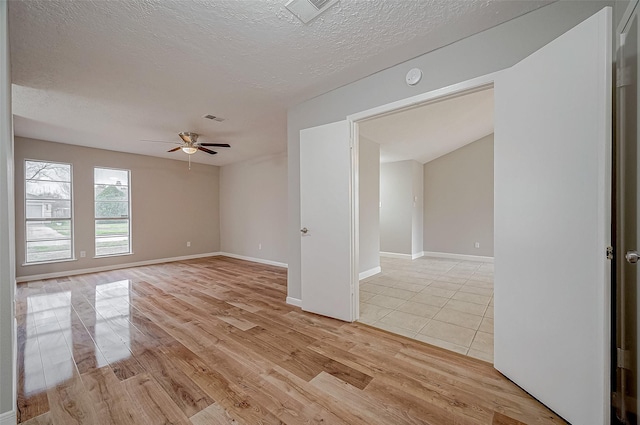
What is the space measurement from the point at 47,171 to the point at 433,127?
A: 7.25 m

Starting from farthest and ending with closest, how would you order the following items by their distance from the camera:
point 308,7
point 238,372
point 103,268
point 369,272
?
point 103,268 → point 369,272 → point 238,372 → point 308,7

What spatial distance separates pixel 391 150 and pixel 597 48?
14.0 feet

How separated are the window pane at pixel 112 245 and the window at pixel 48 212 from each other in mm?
445

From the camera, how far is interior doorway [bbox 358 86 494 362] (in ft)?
8.73

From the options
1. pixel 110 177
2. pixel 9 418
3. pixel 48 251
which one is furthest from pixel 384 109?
pixel 48 251

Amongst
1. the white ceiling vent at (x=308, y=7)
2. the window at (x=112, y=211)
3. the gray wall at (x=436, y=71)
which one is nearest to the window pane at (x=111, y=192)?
the window at (x=112, y=211)

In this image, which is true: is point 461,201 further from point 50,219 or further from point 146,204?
point 50,219

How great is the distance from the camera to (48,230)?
15.2 ft

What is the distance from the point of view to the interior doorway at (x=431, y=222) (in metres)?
2.66

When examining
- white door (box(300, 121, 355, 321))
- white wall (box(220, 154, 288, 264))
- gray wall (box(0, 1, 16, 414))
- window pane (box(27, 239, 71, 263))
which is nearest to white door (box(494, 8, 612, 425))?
white door (box(300, 121, 355, 321))

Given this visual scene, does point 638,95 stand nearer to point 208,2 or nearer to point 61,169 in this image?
point 208,2

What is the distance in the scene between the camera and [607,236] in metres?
1.21

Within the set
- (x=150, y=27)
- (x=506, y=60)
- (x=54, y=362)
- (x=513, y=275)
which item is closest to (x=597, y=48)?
(x=506, y=60)

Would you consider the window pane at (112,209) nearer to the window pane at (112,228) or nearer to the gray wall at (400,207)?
the window pane at (112,228)
